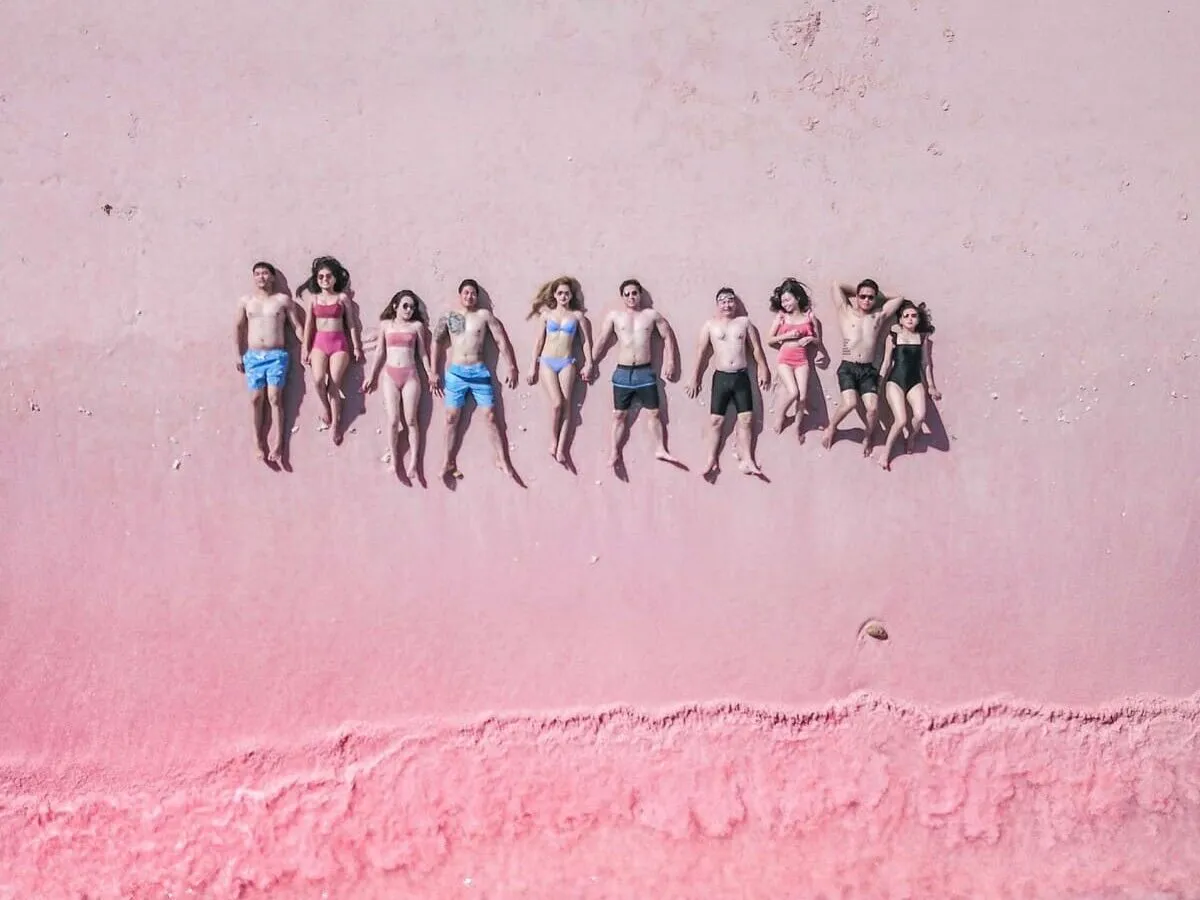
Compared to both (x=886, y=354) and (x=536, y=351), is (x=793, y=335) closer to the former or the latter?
(x=886, y=354)

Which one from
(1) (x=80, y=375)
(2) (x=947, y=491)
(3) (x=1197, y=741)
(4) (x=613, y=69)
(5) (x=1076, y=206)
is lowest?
(3) (x=1197, y=741)

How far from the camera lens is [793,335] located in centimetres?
428

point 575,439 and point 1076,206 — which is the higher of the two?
point 1076,206

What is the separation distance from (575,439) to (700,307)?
0.92 m

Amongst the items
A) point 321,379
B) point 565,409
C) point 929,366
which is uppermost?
point 321,379

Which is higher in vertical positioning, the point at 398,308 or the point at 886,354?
the point at 398,308

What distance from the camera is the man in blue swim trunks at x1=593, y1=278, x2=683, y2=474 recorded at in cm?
428

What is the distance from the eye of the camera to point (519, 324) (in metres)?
4.36

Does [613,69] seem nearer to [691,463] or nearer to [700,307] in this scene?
[700,307]

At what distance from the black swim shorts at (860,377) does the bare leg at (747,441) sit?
50cm

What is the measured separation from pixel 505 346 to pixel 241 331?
131 cm

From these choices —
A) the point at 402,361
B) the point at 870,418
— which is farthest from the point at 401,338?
the point at 870,418

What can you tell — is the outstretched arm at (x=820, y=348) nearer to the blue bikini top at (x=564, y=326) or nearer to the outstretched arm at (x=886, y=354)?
the outstretched arm at (x=886, y=354)

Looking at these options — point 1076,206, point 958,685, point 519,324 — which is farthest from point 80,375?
point 1076,206
